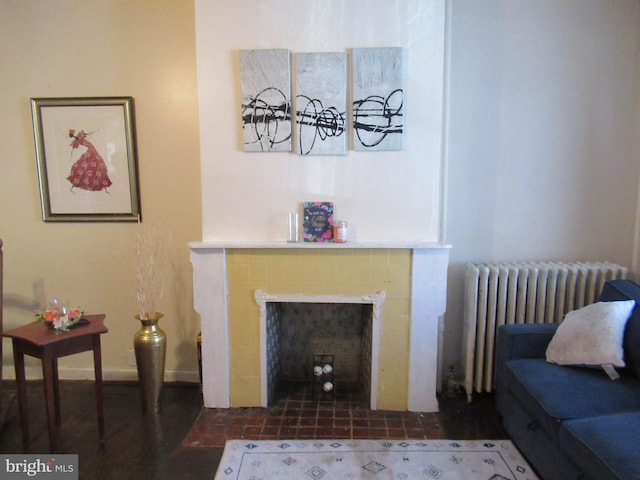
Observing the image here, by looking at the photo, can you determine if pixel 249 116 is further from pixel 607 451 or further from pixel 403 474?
pixel 607 451

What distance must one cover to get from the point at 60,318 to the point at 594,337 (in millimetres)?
2871

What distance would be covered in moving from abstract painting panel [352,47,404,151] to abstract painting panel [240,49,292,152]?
1.37ft

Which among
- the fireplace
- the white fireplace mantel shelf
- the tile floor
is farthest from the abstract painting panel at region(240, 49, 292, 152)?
the tile floor

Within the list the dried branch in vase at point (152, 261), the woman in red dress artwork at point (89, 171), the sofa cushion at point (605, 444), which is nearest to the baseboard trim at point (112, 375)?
the dried branch in vase at point (152, 261)

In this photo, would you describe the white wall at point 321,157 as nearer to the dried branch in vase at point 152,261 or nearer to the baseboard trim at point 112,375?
the dried branch in vase at point 152,261

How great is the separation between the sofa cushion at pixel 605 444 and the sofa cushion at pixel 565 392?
8 cm

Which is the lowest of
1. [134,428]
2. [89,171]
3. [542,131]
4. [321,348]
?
[134,428]

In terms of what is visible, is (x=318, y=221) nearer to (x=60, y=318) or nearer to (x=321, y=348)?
(x=321, y=348)

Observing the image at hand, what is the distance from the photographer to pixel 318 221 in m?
2.47

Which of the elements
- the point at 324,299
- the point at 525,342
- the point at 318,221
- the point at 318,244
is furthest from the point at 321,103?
the point at 525,342

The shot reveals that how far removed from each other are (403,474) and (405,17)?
252 centimetres

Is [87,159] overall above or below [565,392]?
above

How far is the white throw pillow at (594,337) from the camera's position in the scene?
78.5 inches

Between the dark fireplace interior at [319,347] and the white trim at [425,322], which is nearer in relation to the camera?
the white trim at [425,322]
